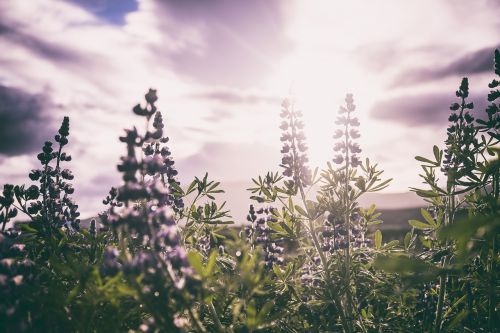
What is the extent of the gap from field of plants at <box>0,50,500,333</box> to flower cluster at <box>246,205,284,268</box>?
3 centimetres

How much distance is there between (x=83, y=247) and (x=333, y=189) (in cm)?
274

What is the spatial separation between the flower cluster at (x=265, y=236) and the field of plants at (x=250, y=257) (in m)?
0.03

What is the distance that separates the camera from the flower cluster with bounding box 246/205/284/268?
5116 millimetres

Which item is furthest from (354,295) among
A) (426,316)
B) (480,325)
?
(480,325)

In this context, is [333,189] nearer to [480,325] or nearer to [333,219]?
[333,219]

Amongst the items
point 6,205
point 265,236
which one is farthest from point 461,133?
point 6,205

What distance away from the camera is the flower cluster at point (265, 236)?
5116mm

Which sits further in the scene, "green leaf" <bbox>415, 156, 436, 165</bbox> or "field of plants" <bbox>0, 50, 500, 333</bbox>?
"green leaf" <bbox>415, 156, 436, 165</bbox>

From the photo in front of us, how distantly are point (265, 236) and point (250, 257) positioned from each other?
80.7 inches

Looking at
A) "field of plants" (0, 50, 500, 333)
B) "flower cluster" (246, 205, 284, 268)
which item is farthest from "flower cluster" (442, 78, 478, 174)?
"flower cluster" (246, 205, 284, 268)

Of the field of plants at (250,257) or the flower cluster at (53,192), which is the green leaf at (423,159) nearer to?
the field of plants at (250,257)

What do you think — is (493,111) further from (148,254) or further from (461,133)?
(148,254)

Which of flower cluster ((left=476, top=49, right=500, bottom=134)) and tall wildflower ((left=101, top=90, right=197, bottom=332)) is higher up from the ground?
flower cluster ((left=476, top=49, right=500, bottom=134))

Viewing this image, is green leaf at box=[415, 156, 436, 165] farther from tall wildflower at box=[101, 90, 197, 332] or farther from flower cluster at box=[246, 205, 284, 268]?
tall wildflower at box=[101, 90, 197, 332]
